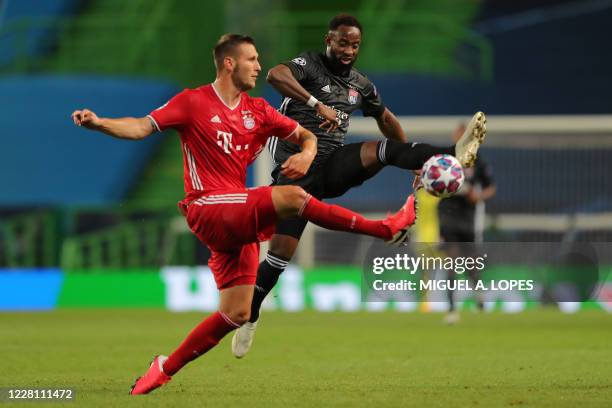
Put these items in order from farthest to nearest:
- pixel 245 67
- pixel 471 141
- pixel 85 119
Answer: pixel 471 141, pixel 245 67, pixel 85 119

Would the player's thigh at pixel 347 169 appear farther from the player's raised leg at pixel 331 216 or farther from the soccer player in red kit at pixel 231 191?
the player's raised leg at pixel 331 216

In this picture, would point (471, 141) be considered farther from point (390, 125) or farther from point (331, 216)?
point (390, 125)

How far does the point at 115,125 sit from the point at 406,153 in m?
1.97

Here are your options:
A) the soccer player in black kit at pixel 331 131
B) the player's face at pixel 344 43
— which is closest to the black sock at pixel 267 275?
the soccer player in black kit at pixel 331 131

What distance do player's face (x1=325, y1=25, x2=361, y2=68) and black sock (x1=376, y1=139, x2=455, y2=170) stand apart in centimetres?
77

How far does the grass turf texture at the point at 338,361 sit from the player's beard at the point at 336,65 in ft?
6.93

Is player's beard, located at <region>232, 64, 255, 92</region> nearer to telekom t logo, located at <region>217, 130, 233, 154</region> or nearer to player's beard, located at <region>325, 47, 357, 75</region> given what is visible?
telekom t logo, located at <region>217, 130, 233, 154</region>

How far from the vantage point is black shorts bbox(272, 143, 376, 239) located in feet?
27.7

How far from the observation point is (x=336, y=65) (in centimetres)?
890

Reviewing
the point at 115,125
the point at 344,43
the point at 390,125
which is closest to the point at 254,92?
the point at 390,125

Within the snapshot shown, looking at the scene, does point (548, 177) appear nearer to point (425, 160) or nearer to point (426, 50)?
point (426, 50)

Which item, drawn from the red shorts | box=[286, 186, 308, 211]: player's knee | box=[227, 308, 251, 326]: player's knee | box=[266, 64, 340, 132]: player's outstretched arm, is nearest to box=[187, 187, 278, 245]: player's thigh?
the red shorts

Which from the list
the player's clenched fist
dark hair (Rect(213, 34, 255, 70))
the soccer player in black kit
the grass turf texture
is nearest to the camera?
the player's clenched fist

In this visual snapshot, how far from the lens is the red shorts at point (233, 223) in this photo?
7.20 m
